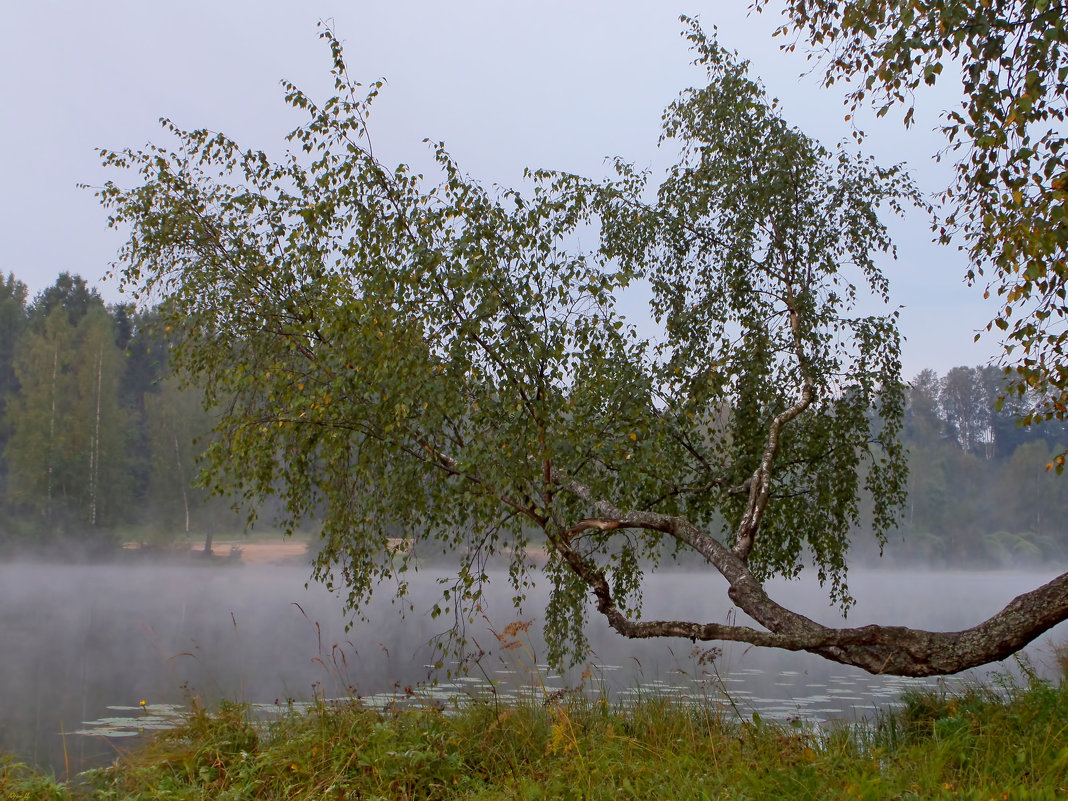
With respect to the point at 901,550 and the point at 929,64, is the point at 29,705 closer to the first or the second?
the point at 929,64

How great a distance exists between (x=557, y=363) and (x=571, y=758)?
2.82 m

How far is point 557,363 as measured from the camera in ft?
22.5

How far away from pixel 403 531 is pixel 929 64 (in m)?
4.98

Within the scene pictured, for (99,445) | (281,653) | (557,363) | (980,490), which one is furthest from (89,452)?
(980,490)

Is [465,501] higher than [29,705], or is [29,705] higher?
[465,501]

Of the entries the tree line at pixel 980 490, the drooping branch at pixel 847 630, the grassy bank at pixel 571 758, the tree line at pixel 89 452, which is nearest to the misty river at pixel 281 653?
the grassy bank at pixel 571 758

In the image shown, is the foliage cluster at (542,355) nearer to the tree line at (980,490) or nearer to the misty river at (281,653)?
the misty river at (281,653)

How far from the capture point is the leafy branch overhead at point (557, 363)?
677 cm

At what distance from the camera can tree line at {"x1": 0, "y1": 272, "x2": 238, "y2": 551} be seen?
39156mm

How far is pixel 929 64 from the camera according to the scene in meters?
5.83

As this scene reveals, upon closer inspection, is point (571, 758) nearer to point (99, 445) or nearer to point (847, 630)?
point (847, 630)

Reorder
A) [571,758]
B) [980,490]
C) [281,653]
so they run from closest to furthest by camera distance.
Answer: [571,758] → [281,653] → [980,490]

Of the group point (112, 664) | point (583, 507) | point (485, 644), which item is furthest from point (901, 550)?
point (583, 507)

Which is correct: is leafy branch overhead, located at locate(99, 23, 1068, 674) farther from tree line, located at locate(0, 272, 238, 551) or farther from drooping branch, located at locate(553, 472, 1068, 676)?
tree line, located at locate(0, 272, 238, 551)
